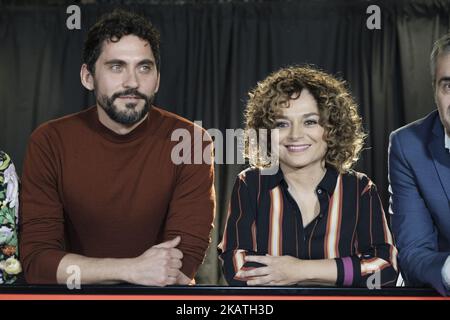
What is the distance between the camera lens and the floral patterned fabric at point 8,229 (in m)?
1.64

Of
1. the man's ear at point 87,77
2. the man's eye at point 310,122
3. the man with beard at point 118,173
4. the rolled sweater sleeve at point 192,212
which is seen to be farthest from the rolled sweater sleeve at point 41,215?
the man's eye at point 310,122

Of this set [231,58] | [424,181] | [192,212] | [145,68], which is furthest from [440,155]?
[231,58]

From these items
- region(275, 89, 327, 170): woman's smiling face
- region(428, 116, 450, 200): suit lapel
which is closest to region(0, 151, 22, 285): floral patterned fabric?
region(275, 89, 327, 170): woman's smiling face

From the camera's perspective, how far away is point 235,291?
1.00m

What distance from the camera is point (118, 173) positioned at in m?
1.85

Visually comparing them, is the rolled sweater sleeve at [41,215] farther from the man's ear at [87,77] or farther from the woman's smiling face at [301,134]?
the woman's smiling face at [301,134]

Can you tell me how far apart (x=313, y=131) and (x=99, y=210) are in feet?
2.09

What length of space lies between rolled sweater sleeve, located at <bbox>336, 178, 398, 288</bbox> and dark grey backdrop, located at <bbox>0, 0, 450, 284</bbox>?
179cm

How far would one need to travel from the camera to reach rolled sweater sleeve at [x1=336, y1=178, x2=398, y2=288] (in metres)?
1.52

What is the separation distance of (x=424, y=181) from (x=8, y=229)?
108 cm

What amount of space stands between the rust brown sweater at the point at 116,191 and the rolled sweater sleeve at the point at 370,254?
1.38ft

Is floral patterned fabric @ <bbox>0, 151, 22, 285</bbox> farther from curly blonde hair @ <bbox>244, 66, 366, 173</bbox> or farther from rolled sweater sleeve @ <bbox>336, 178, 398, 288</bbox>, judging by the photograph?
rolled sweater sleeve @ <bbox>336, 178, 398, 288</bbox>

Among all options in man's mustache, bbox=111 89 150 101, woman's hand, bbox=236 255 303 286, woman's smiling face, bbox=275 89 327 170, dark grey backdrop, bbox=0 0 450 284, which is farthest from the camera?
dark grey backdrop, bbox=0 0 450 284
